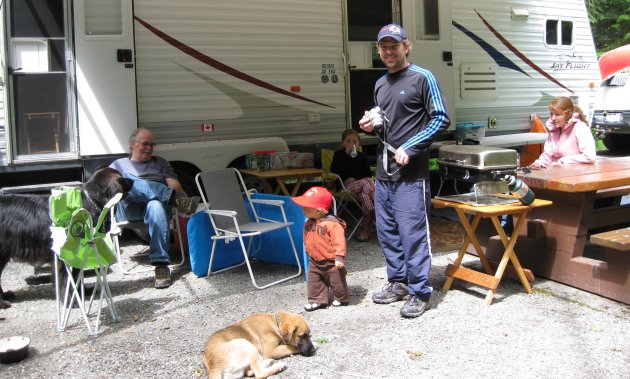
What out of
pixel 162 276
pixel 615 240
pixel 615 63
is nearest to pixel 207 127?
pixel 162 276

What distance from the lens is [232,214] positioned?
4.38 meters

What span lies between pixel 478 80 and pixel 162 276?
4.67 metres

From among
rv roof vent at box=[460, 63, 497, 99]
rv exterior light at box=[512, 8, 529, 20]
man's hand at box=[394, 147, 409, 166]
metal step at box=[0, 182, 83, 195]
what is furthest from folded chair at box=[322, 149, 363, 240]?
rv exterior light at box=[512, 8, 529, 20]

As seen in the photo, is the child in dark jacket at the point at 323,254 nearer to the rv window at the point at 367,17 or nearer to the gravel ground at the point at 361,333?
the gravel ground at the point at 361,333

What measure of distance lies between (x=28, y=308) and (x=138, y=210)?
105 cm

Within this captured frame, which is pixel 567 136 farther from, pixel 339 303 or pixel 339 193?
pixel 339 303

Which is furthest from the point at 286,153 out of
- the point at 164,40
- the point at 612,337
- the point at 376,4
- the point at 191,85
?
the point at 612,337

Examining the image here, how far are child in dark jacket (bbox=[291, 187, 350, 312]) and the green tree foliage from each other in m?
15.6

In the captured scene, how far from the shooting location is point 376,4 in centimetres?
694

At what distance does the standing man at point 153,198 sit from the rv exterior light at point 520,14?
498 cm

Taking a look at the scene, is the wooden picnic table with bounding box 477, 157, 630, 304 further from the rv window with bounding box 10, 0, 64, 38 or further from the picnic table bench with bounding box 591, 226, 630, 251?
the rv window with bounding box 10, 0, 64, 38

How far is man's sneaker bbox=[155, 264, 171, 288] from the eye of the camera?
4469mm

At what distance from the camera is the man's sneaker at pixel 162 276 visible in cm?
447

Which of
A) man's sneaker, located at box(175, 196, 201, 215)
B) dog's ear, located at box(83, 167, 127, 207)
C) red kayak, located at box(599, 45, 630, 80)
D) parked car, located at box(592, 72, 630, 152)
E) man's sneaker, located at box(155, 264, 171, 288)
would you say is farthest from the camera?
red kayak, located at box(599, 45, 630, 80)
